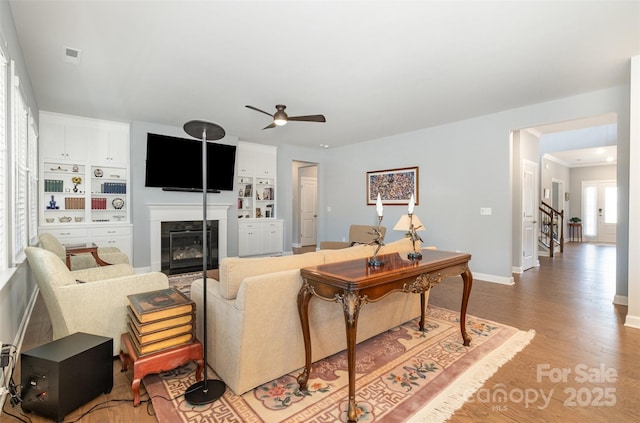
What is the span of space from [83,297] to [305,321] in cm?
159

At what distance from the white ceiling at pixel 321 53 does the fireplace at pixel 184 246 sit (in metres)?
2.13

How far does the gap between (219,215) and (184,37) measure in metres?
3.78

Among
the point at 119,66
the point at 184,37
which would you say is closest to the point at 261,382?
the point at 184,37

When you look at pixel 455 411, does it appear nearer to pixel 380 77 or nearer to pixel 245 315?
pixel 245 315

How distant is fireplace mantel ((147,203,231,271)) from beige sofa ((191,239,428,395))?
3.52 meters

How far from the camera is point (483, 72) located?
330 centimetres

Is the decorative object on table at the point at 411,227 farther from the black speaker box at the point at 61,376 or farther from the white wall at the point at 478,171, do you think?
the white wall at the point at 478,171

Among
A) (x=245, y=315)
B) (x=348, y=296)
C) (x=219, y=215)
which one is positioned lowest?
(x=245, y=315)

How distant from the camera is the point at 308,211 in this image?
30.8 ft

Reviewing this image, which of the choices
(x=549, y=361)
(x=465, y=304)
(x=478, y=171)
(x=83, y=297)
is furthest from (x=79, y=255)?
(x=478, y=171)

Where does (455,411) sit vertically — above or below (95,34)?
below

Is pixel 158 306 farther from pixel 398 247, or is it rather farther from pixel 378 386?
pixel 398 247

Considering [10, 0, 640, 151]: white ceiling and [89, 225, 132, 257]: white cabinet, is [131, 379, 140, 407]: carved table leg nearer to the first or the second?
[10, 0, 640, 151]: white ceiling

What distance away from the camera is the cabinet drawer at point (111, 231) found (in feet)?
16.0
